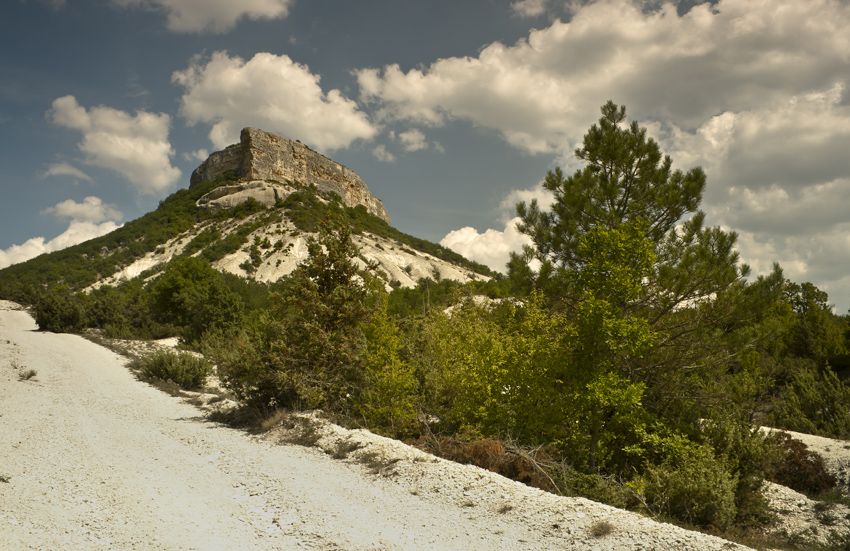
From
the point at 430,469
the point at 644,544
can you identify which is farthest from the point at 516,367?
the point at 644,544

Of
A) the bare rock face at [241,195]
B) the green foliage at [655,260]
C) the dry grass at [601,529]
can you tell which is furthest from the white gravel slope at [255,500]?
the bare rock face at [241,195]

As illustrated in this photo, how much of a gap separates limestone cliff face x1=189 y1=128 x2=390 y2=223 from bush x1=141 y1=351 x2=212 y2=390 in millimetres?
72694

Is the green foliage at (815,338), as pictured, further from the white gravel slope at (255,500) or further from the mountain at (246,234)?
the mountain at (246,234)

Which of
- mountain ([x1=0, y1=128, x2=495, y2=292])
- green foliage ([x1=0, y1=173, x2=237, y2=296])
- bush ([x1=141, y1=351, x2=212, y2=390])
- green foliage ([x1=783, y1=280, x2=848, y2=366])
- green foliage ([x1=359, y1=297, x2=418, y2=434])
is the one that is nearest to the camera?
green foliage ([x1=359, y1=297, x2=418, y2=434])

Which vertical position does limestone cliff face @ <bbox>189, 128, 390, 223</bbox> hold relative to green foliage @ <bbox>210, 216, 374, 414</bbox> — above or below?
above

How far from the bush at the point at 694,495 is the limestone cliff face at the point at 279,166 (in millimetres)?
86291

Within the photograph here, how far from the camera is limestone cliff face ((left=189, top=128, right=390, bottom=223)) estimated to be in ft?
279

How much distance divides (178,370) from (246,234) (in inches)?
2096

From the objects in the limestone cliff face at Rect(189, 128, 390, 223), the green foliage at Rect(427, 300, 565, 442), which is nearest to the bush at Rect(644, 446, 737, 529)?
the green foliage at Rect(427, 300, 565, 442)

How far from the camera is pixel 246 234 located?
2586 inches

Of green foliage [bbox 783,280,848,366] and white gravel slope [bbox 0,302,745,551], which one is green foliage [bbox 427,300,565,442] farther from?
green foliage [bbox 783,280,848,366]

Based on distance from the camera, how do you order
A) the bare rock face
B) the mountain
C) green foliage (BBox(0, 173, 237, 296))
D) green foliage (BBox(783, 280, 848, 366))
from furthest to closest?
1. the bare rock face
2. green foliage (BBox(0, 173, 237, 296))
3. the mountain
4. green foliage (BBox(783, 280, 848, 366))

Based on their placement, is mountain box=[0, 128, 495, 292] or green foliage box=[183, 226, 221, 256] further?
green foliage box=[183, 226, 221, 256]

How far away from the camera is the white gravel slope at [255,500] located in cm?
Result: 462
